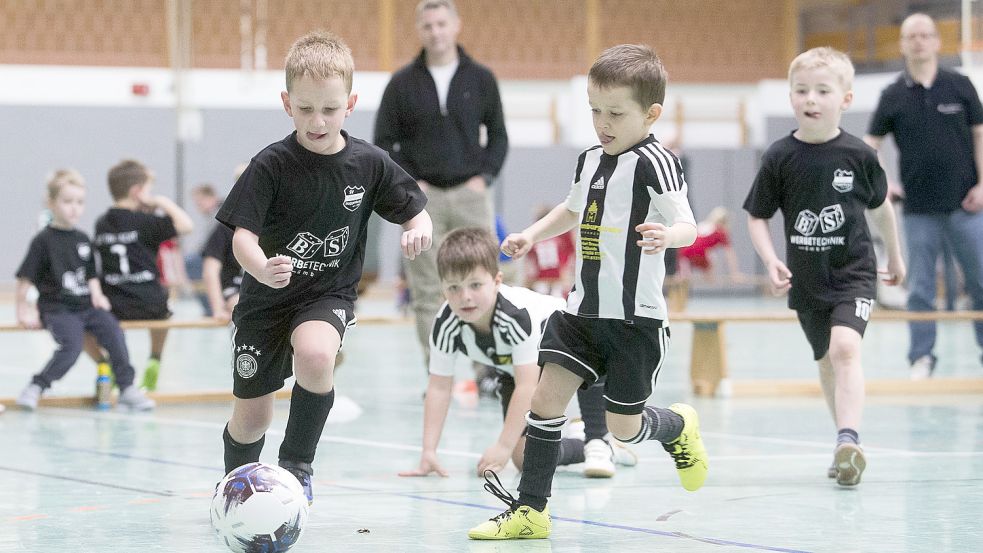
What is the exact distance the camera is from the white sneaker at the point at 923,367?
7.47 meters

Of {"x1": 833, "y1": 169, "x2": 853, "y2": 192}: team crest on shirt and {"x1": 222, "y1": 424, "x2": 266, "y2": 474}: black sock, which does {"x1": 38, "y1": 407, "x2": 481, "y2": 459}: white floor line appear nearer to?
{"x1": 222, "y1": 424, "x2": 266, "y2": 474}: black sock

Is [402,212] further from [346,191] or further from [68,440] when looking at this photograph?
[68,440]

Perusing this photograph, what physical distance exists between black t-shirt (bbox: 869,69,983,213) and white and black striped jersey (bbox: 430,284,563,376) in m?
3.61

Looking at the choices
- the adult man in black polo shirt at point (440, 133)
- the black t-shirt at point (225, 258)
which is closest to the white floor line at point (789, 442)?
the adult man in black polo shirt at point (440, 133)

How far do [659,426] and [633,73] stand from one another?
41.3 inches

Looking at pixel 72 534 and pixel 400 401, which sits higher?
pixel 72 534

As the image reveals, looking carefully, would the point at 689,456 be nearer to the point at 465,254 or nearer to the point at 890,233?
the point at 465,254

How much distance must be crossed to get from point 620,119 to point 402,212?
2.22 ft

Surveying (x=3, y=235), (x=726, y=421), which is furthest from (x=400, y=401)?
(x=3, y=235)

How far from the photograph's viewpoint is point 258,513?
297 centimetres

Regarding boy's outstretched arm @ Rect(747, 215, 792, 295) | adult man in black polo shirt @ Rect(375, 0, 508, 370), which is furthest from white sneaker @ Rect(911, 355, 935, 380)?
boy's outstretched arm @ Rect(747, 215, 792, 295)

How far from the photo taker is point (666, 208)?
3.39m

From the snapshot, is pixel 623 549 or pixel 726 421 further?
pixel 726 421

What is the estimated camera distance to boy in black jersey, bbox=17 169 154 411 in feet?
22.3
